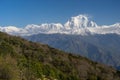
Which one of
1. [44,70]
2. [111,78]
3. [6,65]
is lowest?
[111,78]

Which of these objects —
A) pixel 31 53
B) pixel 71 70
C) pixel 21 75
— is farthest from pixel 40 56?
pixel 21 75

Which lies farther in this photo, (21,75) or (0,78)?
(21,75)

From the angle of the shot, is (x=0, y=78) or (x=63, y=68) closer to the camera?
(x=0, y=78)

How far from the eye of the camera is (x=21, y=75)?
80.1 meters

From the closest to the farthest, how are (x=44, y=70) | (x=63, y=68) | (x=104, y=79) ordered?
(x=44, y=70) → (x=104, y=79) → (x=63, y=68)

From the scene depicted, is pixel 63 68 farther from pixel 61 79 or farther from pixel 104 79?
pixel 61 79

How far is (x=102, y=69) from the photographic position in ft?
652

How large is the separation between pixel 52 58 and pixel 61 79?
2262 inches

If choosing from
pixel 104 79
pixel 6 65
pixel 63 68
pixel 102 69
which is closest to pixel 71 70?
pixel 63 68

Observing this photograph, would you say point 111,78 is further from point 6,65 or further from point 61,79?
point 6,65

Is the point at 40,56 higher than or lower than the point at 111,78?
higher

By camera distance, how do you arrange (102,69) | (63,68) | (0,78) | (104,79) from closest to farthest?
(0,78) → (104,79) → (63,68) → (102,69)

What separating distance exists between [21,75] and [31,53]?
93507 millimetres

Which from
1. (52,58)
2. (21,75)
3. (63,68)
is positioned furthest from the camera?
(52,58)
